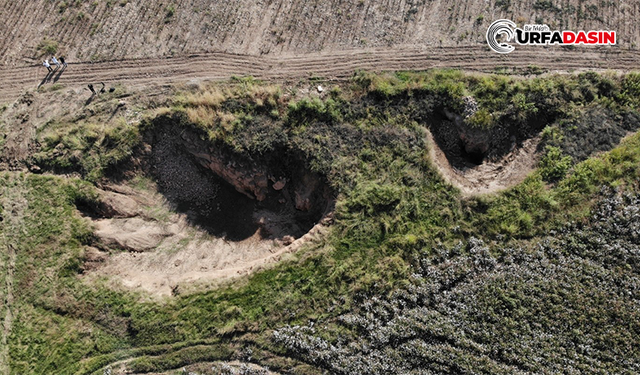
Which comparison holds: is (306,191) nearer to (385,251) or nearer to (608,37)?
(385,251)

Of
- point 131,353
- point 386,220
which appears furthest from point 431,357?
point 131,353

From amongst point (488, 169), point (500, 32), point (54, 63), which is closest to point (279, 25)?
point (500, 32)

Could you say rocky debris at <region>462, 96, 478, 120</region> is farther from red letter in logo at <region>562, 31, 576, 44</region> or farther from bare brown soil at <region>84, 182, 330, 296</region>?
bare brown soil at <region>84, 182, 330, 296</region>

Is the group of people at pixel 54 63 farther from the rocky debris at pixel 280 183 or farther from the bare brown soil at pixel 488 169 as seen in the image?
the bare brown soil at pixel 488 169

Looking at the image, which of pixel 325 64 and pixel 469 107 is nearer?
pixel 469 107

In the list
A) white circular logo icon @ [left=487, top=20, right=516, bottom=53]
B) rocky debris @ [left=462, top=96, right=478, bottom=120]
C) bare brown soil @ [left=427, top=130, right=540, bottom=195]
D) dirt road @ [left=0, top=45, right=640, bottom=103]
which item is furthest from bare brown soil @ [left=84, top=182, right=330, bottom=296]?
white circular logo icon @ [left=487, top=20, right=516, bottom=53]

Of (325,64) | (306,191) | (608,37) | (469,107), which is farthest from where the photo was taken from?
(608,37)
